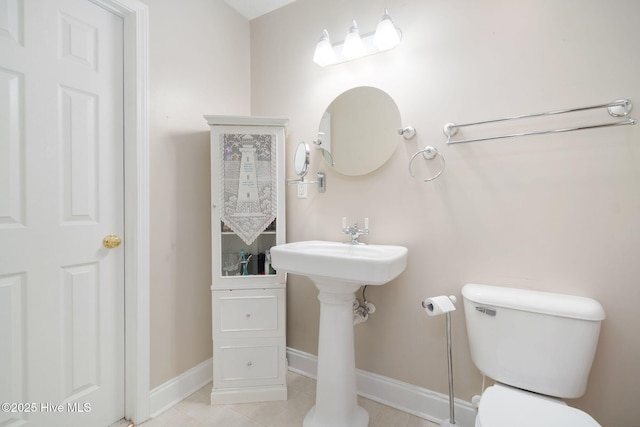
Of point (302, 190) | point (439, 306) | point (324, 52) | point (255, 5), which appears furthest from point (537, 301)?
point (255, 5)

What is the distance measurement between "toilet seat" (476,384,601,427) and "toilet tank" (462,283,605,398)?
12 cm

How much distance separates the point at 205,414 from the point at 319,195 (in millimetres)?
1379

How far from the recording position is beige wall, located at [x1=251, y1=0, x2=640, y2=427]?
110cm

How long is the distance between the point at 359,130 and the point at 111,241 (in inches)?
56.8

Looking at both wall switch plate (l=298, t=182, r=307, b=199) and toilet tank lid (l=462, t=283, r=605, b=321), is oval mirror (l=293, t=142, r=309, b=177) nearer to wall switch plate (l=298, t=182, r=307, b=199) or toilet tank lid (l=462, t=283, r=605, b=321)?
wall switch plate (l=298, t=182, r=307, b=199)

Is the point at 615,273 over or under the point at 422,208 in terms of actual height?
under

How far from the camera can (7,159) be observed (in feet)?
3.50

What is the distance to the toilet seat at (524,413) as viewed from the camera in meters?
0.85

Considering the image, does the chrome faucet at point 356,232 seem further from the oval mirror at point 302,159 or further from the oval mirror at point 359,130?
the oval mirror at point 302,159

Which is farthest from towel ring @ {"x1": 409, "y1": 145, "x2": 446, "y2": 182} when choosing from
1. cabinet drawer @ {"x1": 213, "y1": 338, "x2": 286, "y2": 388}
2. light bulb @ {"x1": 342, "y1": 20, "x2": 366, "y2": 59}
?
cabinet drawer @ {"x1": 213, "y1": 338, "x2": 286, "y2": 388}

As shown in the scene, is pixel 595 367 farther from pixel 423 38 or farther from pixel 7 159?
pixel 7 159

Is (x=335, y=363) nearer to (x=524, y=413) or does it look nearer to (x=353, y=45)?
(x=524, y=413)

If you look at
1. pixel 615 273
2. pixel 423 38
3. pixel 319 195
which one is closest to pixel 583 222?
pixel 615 273

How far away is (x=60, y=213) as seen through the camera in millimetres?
1205
